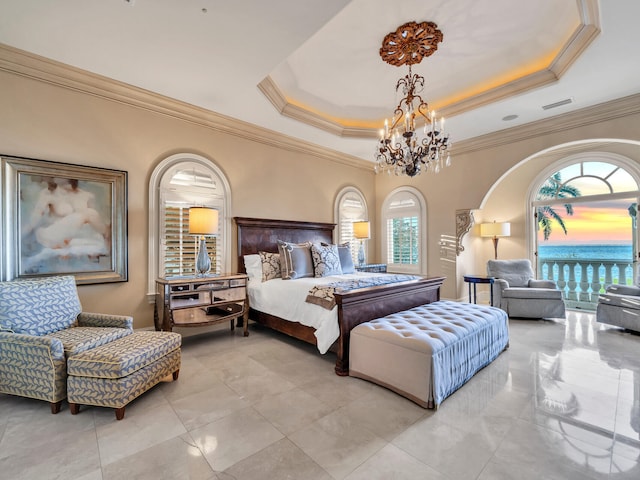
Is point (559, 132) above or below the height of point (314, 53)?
below

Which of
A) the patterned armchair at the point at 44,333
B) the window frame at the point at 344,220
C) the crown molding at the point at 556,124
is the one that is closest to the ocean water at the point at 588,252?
the crown molding at the point at 556,124

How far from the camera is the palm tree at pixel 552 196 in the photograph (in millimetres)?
4965

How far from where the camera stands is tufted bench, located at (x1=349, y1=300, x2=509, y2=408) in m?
2.11

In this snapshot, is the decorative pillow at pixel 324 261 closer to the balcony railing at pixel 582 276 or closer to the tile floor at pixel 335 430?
the tile floor at pixel 335 430

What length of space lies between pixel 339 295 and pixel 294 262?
1.42 meters

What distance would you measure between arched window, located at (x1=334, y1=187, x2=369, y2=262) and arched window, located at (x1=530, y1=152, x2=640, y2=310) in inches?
125

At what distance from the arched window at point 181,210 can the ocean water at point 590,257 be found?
5665mm

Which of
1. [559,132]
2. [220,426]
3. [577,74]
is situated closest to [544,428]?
[220,426]

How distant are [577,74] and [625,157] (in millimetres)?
2252

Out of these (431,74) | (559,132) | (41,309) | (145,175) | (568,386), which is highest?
(431,74)

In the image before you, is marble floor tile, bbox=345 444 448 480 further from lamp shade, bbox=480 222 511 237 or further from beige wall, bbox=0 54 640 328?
lamp shade, bbox=480 222 511 237

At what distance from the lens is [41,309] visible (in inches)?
92.6

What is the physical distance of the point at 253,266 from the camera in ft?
13.5

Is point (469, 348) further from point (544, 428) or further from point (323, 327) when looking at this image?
point (323, 327)
